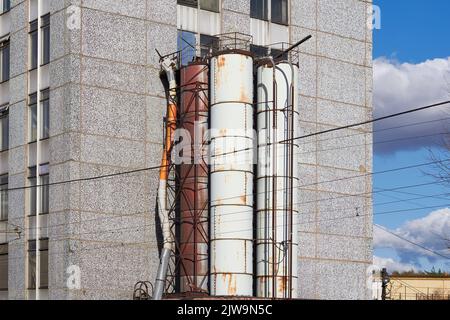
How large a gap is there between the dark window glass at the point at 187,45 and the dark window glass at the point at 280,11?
5549mm

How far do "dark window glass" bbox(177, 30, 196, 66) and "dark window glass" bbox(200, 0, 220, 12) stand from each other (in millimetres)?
1813

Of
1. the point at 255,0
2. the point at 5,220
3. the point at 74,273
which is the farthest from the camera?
the point at 255,0

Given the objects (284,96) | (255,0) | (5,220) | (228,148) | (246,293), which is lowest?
(246,293)

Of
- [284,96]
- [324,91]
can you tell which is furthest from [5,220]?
[324,91]

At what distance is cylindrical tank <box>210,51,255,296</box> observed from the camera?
38562 mm

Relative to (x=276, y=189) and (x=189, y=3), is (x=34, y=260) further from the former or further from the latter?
(x=189, y=3)

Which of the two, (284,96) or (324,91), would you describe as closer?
(284,96)

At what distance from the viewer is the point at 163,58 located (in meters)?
42.0

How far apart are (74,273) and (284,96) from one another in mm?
13138

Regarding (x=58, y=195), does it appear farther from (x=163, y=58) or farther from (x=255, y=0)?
(x=255, y=0)

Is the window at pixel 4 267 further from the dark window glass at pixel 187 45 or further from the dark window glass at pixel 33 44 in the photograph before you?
the dark window glass at pixel 187 45

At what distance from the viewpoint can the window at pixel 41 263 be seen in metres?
39.9

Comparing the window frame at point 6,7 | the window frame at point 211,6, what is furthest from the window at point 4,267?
the window frame at point 211,6
